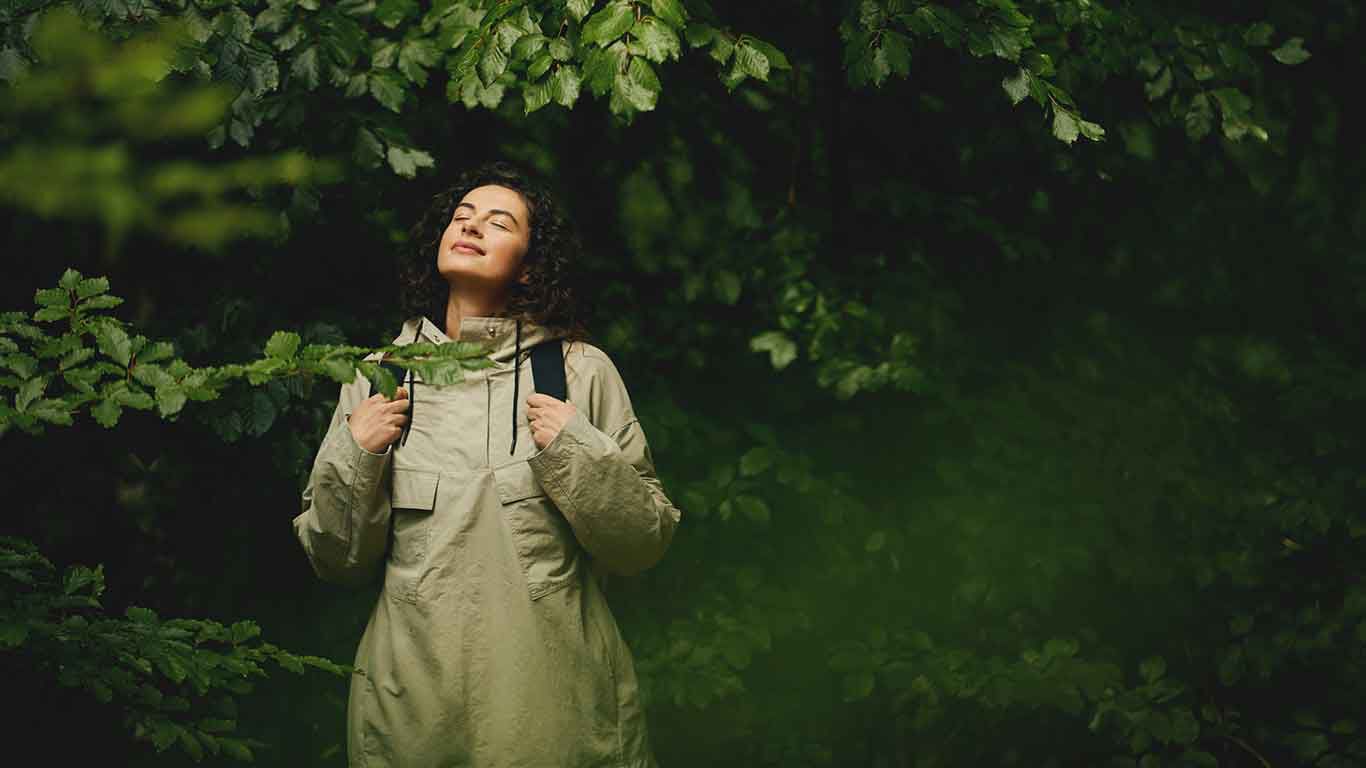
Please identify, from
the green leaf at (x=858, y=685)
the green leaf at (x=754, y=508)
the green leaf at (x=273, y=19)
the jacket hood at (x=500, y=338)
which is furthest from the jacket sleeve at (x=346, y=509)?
the green leaf at (x=858, y=685)

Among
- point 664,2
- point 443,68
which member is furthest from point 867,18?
point 443,68

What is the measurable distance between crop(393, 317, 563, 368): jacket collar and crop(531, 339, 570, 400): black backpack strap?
15mm

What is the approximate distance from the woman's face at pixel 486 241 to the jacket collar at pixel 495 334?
8 centimetres

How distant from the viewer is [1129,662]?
3.92 metres

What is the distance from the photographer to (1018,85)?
2395 millimetres

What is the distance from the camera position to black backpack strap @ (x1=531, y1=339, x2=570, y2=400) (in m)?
2.16

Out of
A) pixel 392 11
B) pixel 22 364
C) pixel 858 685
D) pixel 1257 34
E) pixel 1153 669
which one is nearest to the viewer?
pixel 22 364

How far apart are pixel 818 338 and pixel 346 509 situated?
133cm

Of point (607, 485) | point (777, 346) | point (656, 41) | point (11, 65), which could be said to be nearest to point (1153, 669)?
point (777, 346)

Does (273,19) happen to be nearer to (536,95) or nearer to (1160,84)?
(536,95)

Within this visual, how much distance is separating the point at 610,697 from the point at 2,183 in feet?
3.92

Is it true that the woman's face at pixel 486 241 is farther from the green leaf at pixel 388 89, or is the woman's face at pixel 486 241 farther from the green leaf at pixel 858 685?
the green leaf at pixel 858 685

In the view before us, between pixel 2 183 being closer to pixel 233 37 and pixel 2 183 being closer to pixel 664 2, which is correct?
pixel 233 37

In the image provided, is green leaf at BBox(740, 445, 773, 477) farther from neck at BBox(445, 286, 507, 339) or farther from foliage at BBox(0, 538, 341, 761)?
foliage at BBox(0, 538, 341, 761)
